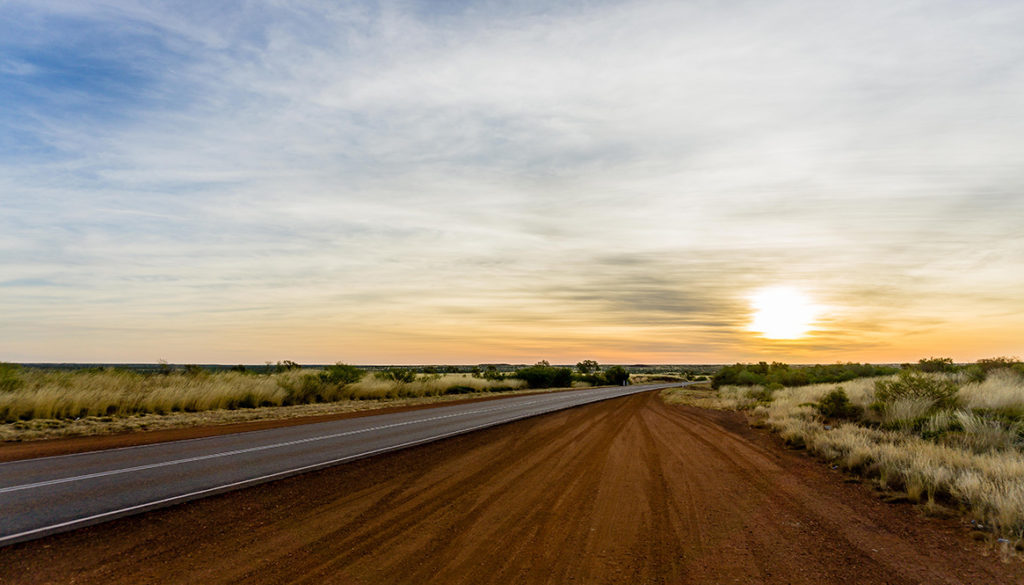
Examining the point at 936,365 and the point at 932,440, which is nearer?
the point at 932,440

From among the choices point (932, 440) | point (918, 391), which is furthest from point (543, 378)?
point (932, 440)

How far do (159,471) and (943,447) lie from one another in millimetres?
15597

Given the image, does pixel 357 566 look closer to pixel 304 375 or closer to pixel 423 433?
pixel 423 433

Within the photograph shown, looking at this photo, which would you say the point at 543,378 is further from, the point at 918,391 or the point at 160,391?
the point at 918,391

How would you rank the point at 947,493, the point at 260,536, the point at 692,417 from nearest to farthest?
the point at 260,536, the point at 947,493, the point at 692,417

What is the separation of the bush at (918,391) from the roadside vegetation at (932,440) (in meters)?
0.03

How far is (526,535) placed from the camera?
7148 millimetres

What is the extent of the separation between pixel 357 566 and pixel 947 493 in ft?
30.8

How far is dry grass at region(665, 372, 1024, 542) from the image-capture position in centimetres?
834

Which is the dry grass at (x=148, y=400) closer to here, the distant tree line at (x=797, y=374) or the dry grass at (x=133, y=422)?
the dry grass at (x=133, y=422)

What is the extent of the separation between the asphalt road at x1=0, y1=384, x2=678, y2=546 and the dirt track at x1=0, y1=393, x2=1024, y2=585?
67 centimetres

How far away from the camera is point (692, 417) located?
80.2ft

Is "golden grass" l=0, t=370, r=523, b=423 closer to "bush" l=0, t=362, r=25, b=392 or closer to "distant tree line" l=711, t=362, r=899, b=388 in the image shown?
"bush" l=0, t=362, r=25, b=392

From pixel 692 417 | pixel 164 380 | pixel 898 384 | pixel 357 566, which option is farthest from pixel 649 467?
pixel 164 380
